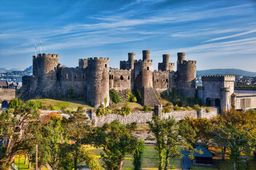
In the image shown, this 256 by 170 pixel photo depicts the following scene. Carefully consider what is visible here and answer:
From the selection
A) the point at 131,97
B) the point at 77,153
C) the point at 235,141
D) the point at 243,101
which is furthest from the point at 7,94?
the point at 235,141

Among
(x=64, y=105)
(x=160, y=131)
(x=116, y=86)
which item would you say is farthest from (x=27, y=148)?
(x=116, y=86)

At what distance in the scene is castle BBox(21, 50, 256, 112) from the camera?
51.5 meters

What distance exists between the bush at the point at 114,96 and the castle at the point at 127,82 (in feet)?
1.83

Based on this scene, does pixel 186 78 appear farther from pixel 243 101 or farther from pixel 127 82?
pixel 127 82

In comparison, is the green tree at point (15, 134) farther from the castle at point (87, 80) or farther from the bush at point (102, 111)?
the castle at point (87, 80)

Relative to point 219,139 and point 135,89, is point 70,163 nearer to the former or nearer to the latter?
point 219,139

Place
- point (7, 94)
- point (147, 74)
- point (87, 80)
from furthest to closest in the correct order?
point (147, 74)
point (7, 94)
point (87, 80)

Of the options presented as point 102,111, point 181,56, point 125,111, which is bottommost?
point 125,111

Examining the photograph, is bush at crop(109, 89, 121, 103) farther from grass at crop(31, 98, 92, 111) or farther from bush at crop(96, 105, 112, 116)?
bush at crop(96, 105, 112, 116)

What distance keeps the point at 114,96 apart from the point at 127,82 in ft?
12.6

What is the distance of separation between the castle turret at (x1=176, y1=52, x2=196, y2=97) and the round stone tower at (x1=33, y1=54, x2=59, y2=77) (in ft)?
63.9

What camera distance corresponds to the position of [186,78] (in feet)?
204

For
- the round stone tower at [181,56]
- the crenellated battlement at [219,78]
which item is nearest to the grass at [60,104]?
the crenellated battlement at [219,78]

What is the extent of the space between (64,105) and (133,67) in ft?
51.7
